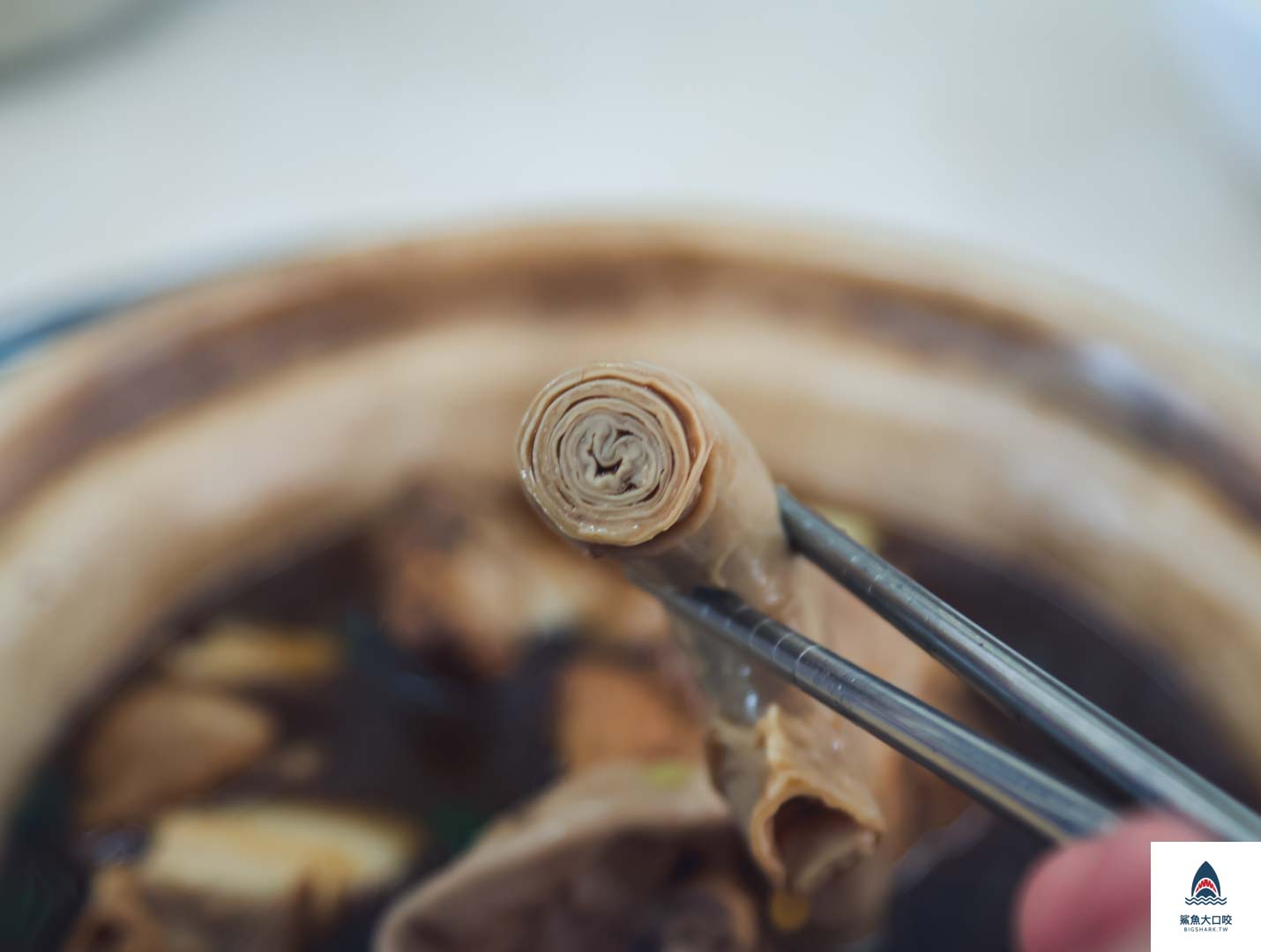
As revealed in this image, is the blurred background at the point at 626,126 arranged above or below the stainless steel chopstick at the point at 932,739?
above

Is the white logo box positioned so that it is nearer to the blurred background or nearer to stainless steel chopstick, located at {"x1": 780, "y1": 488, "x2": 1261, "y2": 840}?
stainless steel chopstick, located at {"x1": 780, "y1": 488, "x2": 1261, "y2": 840}

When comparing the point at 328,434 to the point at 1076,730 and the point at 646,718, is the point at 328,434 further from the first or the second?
the point at 1076,730

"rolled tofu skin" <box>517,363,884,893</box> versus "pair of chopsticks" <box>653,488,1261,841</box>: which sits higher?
"rolled tofu skin" <box>517,363,884,893</box>

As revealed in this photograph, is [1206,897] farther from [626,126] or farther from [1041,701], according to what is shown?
[626,126]

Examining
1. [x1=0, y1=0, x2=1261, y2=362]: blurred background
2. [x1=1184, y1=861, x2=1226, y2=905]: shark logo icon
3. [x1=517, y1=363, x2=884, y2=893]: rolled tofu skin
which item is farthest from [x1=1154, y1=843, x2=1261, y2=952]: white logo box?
[x1=0, y1=0, x2=1261, y2=362]: blurred background

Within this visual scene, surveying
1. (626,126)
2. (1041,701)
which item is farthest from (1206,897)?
(626,126)

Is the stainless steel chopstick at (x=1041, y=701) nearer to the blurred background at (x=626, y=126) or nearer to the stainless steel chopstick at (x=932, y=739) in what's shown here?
the stainless steel chopstick at (x=932, y=739)

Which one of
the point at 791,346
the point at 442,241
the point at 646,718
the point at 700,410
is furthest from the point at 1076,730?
the point at 442,241

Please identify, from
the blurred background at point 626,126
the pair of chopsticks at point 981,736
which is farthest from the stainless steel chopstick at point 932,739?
the blurred background at point 626,126
